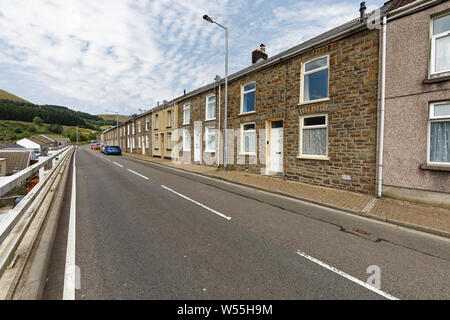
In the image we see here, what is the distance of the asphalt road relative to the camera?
2.63m

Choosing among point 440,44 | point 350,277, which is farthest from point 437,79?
point 350,277

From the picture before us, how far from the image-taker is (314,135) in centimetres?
893

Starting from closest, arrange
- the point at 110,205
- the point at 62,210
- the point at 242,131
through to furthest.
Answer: the point at 62,210 < the point at 110,205 < the point at 242,131

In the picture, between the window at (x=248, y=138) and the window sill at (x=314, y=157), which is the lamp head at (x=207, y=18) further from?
the window sill at (x=314, y=157)

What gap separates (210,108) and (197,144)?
318 centimetres

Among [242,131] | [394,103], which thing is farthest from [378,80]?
[242,131]

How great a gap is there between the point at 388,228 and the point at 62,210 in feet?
26.7

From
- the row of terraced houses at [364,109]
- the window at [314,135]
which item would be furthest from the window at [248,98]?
the window at [314,135]

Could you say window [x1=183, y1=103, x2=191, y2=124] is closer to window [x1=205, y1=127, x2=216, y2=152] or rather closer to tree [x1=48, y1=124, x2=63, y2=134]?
window [x1=205, y1=127, x2=216, y2=152]

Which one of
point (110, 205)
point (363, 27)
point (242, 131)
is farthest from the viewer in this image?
point (242, 131)

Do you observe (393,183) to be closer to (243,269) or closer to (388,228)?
(388,228)

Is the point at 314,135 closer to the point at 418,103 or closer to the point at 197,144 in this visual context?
the point at 418,103

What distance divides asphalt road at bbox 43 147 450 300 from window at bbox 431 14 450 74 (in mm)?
4873

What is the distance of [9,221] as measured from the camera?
2.87 m
